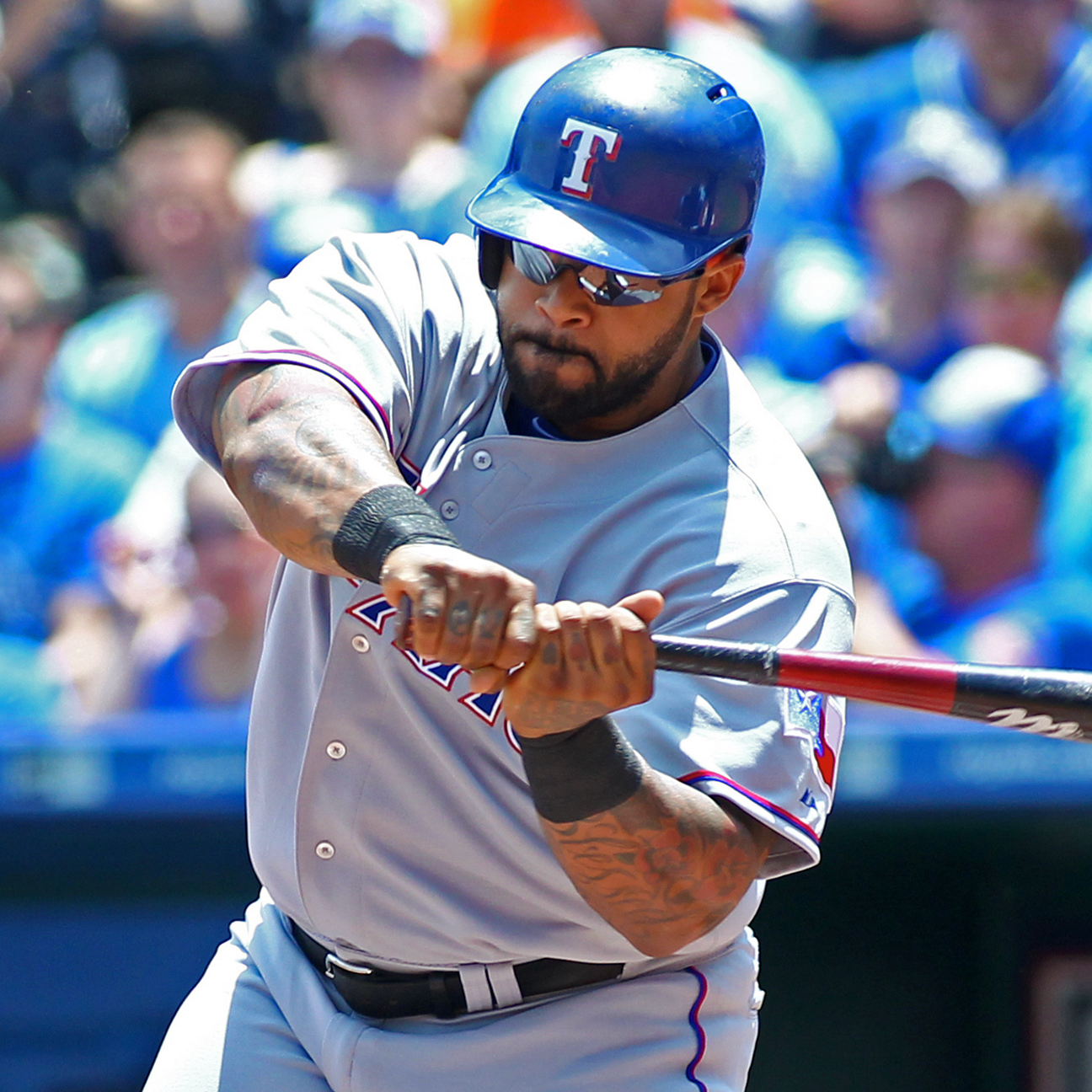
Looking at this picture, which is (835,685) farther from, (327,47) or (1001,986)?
(327,47)

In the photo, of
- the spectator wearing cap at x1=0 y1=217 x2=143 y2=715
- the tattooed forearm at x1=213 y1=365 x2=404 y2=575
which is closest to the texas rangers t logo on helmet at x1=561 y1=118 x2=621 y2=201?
the tattooed forearm at x1=213 y1=365 x2=404 y2=575

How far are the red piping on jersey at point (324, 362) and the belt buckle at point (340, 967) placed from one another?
1.90ft

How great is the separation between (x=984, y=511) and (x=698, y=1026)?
2.32 meters

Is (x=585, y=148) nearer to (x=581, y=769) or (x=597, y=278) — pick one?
(x=597, y=278)

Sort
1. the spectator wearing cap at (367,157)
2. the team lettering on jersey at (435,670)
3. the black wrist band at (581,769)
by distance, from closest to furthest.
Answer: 1. the black wrist band at (581,769)
2. the team lettering on jersey at (435,670)
3. the spectator wearing cap at (367,157)

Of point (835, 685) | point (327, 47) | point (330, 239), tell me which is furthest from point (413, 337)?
point (327, 47)

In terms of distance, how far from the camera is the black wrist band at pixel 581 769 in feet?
5.13

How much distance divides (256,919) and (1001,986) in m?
2.06

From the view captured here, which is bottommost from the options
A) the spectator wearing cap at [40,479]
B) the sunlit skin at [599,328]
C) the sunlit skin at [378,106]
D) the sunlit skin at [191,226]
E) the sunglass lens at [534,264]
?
the spectator wearing cap at [40,479]

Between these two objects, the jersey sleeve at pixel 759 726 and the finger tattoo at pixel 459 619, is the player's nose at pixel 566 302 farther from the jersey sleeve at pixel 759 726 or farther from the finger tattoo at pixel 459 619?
the finger tattoo at pixel 459 619

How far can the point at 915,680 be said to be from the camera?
161 cm

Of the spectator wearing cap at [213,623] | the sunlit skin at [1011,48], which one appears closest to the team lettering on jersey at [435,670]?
the spectator wearing cap at [213,623]

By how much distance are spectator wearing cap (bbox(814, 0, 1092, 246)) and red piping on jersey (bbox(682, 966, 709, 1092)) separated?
10.9ft

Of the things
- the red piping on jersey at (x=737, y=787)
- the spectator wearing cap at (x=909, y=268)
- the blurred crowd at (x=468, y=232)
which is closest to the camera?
the red piping on jersey at (x=737, y=787)
